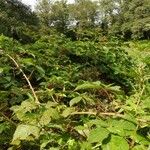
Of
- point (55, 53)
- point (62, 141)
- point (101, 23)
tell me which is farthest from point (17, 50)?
point (101, 23)

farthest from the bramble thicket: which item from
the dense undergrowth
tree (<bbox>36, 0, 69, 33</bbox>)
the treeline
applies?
tree (<bbox>36, 0, 69, 33</bbox>)

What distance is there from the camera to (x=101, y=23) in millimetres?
74812

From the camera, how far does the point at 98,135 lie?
134 cm

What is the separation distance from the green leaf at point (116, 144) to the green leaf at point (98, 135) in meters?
0.03

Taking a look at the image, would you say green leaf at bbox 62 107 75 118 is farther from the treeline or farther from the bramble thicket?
the treeline

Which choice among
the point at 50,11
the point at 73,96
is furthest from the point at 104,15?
the point at 73,96

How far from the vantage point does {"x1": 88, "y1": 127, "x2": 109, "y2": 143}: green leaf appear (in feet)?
4.35

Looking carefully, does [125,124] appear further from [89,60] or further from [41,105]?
[89,60]

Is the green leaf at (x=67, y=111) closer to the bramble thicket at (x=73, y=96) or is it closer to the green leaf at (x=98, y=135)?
the bramble thicket at (x=73, y=96)

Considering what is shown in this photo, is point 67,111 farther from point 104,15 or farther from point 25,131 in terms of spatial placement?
point 104,15

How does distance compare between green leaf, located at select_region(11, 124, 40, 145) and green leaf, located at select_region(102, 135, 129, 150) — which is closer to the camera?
green leaf, located at select_region(102, 135, 129, 150)

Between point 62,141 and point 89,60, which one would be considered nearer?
point 62,141

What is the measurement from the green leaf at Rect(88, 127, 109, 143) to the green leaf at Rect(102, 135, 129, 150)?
34mm

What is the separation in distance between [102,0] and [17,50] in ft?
241
